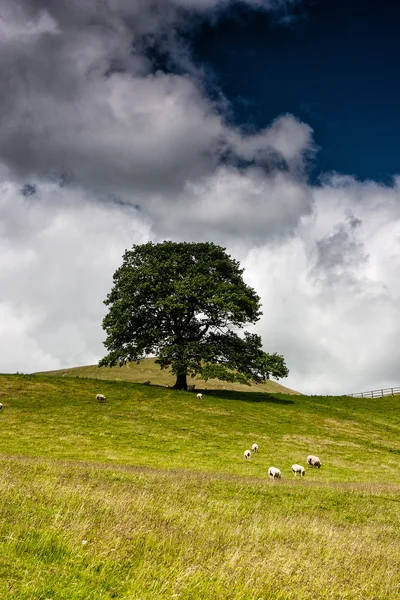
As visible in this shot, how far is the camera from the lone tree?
180 ft

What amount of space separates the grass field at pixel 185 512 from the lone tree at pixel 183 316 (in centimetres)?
1295

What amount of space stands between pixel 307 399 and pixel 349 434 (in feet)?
68.3

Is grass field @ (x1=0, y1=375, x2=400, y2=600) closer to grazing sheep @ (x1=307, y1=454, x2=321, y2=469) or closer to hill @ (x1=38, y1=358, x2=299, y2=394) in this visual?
grazing sheep @ (x1=307, y1=454, x2=321, y2=469)

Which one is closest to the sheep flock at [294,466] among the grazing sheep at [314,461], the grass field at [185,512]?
the grazing sheep at [314,461]

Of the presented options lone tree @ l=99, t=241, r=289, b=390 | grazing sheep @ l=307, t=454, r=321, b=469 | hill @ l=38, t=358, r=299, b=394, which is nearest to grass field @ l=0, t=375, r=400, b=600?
grazing sheep @ l=307, t=454, r=321, b=469

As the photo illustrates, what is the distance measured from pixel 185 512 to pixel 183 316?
44390 mm

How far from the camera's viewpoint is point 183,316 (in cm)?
5750

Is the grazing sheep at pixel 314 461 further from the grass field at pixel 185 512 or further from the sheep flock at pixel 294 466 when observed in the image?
the grass field at pixel 185 512

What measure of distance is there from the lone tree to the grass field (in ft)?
42.5

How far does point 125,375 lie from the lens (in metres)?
136

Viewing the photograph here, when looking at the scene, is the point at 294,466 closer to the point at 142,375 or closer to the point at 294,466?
the point at 294,466

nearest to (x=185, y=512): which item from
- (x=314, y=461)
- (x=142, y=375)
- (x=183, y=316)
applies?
(x=314, y=461)

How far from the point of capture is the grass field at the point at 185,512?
27.5 ft

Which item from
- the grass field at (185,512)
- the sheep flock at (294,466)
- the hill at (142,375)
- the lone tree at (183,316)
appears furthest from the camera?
the hill at (142,375)
